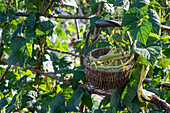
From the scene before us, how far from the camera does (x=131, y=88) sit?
2.18 ft

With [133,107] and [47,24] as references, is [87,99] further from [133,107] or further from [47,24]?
[47,24]

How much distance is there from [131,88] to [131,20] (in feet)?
0.75

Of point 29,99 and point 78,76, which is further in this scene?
point 29,99

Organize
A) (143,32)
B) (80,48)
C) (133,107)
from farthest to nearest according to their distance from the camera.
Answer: (80,48) < (133,107) < (143,32)

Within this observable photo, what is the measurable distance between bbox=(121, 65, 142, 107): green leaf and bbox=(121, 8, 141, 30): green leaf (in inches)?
6.9

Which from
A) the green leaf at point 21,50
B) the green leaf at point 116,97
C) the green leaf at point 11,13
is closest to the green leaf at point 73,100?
the green leaf at point 116,97

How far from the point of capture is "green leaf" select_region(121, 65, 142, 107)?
657 mm

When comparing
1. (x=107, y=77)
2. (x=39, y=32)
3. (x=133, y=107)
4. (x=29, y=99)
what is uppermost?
(x=39, y=32)

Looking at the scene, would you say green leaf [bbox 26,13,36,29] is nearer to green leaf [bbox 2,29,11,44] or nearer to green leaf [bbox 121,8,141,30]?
green leaf [bbox 2,29,11,44]

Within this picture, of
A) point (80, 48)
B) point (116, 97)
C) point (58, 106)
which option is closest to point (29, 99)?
point (58, 106)

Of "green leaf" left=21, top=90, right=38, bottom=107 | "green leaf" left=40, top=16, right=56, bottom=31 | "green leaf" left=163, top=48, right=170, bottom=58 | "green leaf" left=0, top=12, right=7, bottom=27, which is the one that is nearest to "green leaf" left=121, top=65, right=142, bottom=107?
"green leaf" left=163, top=48, right=170, bottom=58

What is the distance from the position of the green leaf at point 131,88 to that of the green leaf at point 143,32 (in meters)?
0.16

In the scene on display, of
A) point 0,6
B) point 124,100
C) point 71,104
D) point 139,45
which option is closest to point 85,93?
point 71,104

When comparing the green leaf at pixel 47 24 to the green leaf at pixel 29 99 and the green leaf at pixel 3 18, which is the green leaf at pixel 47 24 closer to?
the green leaf at pixel 3 18
